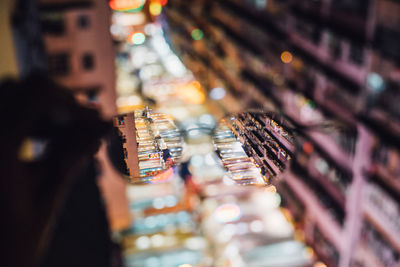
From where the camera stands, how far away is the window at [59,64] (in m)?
4.58

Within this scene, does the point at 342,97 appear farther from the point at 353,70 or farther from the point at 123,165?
the point at 123,165

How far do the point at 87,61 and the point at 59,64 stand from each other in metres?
0.37

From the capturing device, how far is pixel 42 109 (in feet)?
1.22

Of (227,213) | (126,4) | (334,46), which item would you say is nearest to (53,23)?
(334,46)

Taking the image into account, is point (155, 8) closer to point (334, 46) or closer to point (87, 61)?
point (87, 61)

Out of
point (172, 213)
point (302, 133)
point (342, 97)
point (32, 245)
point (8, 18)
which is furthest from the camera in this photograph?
point (172, 213)

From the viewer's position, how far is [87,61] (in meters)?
4.88

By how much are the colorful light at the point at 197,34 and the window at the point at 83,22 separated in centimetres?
443

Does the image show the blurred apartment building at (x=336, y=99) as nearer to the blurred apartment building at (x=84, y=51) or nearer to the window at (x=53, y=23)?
the blurred apartment building at (x=84, y=51)

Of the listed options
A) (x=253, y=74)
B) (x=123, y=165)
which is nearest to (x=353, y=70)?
(x=253, y=74)

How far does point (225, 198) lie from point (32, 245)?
226 inches

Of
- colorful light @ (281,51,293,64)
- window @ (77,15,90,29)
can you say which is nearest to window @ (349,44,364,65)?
colorful light @ (281,51,293,64)

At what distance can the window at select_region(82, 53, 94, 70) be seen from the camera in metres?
4.86

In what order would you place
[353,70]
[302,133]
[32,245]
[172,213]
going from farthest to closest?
[172,213], [353,70], [302,133], [32,245]
